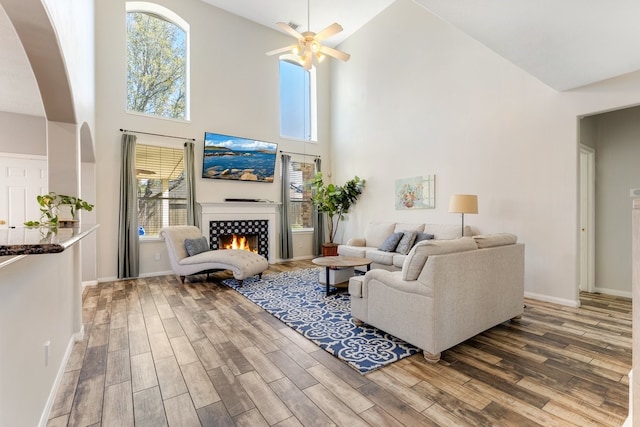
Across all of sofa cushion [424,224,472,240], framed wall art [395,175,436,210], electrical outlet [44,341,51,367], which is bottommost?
electrical outlet [44,341,51,367]

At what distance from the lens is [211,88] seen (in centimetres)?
630

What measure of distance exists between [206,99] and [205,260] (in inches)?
136

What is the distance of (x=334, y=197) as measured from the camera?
711 cm

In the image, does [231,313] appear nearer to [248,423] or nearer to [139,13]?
[248,423]

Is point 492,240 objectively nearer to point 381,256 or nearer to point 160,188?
point 381,256

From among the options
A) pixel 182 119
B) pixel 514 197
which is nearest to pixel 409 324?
pixel 514 197

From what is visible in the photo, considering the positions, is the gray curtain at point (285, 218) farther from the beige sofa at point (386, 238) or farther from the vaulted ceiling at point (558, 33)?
the vaulted ceiling at point (558, 33)

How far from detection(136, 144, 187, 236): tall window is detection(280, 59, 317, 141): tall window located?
2676mm

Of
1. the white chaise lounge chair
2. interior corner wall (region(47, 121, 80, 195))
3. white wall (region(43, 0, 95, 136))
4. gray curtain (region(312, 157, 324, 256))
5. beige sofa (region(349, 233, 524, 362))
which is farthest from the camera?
gray curtain (region(312, 157, 324, 256))

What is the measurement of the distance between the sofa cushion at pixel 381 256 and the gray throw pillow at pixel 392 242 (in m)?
0.14

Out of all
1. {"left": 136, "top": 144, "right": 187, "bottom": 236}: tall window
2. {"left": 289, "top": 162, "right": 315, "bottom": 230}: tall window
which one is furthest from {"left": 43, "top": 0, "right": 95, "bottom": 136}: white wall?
{"left": 289, "top": 162, "right": 315, "bottom": 230}: tall window

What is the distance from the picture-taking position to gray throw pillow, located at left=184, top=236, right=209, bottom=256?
16.9ft

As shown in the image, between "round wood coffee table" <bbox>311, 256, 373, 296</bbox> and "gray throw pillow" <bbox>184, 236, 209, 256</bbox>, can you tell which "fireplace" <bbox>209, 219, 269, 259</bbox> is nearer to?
"gray throw pillow" <bbox>184, 236, 209, 256</bbox>

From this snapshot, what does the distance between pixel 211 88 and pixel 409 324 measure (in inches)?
236
